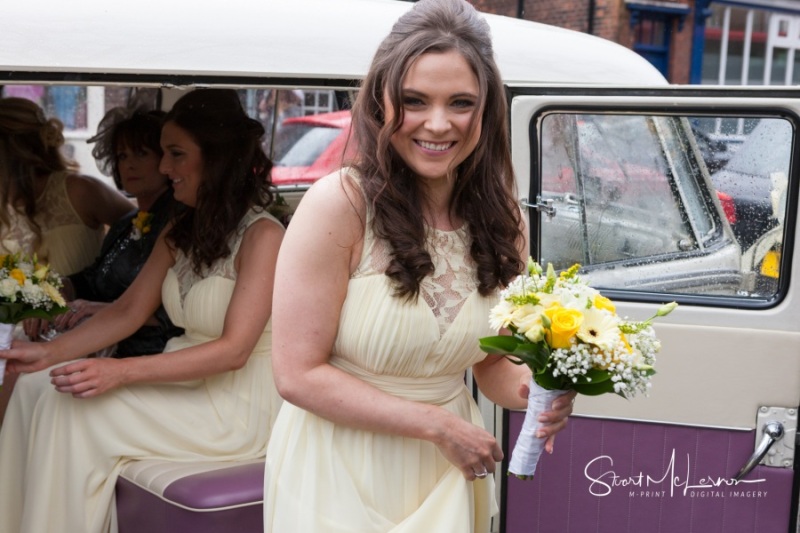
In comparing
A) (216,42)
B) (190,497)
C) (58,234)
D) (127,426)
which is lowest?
(190,497)

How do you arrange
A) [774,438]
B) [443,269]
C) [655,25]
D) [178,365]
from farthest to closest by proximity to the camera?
[655,25], [178,365], [774,438], [443,269]

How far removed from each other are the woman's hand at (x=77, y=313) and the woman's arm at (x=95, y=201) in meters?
0.73

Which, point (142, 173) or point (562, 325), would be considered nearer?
point (562, 325)

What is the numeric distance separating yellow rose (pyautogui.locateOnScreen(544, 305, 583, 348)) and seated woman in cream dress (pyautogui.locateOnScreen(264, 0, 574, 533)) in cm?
19

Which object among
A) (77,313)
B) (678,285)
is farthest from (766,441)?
(77,313)

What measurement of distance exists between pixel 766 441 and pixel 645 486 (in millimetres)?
370

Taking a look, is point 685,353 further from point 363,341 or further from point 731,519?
point 363,341

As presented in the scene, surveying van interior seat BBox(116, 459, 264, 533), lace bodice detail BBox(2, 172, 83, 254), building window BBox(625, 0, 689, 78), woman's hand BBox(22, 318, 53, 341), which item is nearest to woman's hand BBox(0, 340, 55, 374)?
van interior seat BBox(116, 459, 264, 533)

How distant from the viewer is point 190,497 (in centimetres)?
326

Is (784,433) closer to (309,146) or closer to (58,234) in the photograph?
(58,234)

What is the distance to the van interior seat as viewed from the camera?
3254mm

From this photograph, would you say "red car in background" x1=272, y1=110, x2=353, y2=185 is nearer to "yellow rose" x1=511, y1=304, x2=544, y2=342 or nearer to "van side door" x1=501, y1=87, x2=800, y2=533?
"van side door" x1=501, y1=87, x2=800, y2=533

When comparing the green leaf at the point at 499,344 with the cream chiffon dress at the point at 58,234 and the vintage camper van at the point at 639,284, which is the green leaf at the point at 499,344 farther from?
the cream chiffon dress at the point at 58,234

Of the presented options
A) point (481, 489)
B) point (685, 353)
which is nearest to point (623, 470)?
point (685, 353)
